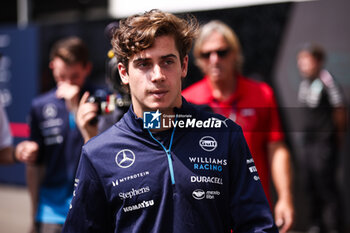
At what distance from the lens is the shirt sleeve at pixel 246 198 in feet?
4.34

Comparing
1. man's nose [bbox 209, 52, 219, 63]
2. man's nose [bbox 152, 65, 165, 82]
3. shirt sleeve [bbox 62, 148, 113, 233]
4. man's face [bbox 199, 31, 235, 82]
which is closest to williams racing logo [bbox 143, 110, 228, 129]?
man's nose [bbox 152, 65, 165, 82]

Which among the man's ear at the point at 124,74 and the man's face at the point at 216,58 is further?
the man's face at the point at 216,58

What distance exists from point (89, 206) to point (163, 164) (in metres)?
0.28

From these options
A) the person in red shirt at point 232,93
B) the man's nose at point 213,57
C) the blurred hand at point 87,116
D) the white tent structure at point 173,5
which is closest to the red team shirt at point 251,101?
the person in red shirt at point 232,93

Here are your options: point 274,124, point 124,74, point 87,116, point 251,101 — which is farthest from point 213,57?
point 124,74

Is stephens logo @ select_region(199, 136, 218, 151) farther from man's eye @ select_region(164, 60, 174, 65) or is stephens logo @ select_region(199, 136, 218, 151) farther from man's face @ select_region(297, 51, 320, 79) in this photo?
man's face @ select_region(297, 51, 320, 79)

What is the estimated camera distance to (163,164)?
4.47 feet

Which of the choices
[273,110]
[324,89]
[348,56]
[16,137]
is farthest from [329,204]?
[16,137]

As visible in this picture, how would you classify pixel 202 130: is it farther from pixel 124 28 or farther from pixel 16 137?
pixel 16 137

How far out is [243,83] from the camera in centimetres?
275

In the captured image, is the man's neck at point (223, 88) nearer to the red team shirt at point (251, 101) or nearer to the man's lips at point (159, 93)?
the red team shirt at point (251, 101)

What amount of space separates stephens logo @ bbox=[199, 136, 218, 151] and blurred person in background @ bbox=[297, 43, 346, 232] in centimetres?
335

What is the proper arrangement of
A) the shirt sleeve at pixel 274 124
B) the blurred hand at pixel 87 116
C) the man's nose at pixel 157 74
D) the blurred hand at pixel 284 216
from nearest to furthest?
the man's nose at pixel 157 74 → the blurred hand at pixel 87 116 → the blurred hand at pixel 284 216 → the shirt sleeve at pixel 274 124

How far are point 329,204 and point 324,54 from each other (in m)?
1.60
